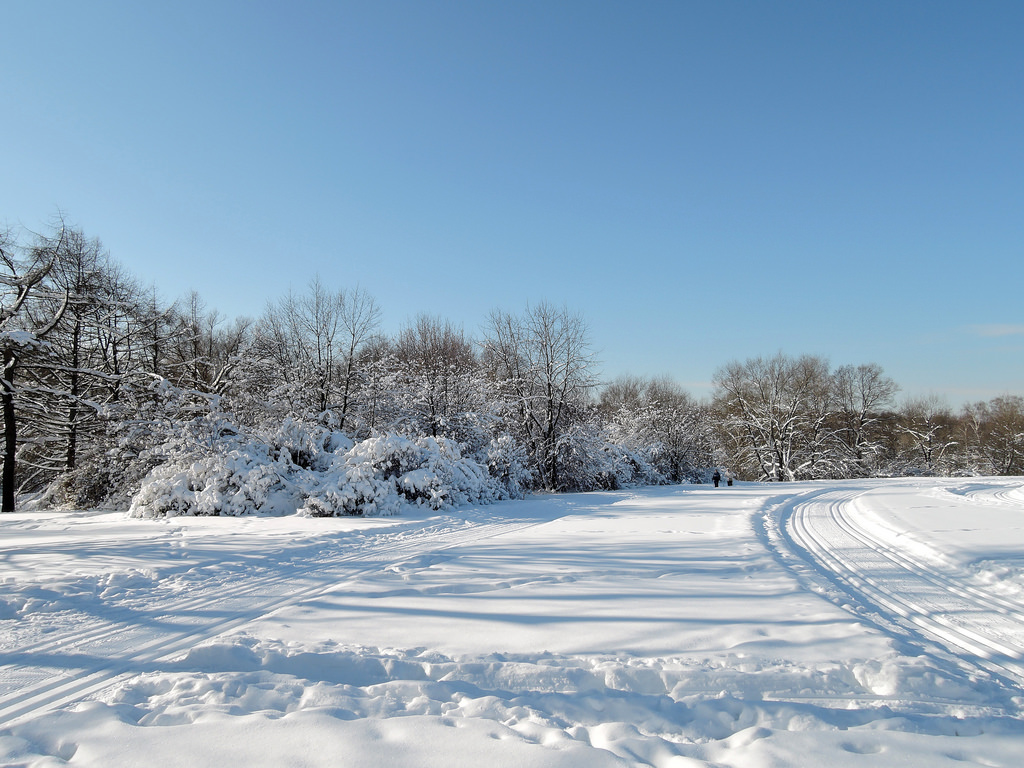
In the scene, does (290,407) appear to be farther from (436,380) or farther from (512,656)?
(512,656)

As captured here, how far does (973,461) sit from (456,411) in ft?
177

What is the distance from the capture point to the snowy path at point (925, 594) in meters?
4.65

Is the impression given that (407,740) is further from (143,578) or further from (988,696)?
(143,578)

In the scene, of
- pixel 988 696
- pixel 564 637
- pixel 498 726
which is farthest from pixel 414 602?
pixel 988 696

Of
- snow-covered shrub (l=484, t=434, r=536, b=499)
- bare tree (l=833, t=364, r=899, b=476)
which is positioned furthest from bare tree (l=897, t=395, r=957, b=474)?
snow-covered shrub (l=484, t=434, r=536, b=499)

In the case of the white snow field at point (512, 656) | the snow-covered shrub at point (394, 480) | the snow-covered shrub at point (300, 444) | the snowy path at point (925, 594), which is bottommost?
the snowy path at point (925, 594)

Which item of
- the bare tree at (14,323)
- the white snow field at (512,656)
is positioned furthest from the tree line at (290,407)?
the white snow field at (512,656)

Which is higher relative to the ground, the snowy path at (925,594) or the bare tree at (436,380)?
the bare tree at (436,380)

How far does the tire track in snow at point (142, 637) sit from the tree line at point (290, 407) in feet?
24.5

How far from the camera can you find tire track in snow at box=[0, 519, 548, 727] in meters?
3.74

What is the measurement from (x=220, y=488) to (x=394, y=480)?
4.88 metres

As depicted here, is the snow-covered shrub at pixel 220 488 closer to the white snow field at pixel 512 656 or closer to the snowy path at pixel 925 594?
the white snow field at pixel 512 656

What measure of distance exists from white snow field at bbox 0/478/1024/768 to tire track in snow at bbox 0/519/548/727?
1.2 inches

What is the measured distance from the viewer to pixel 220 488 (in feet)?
49.5
